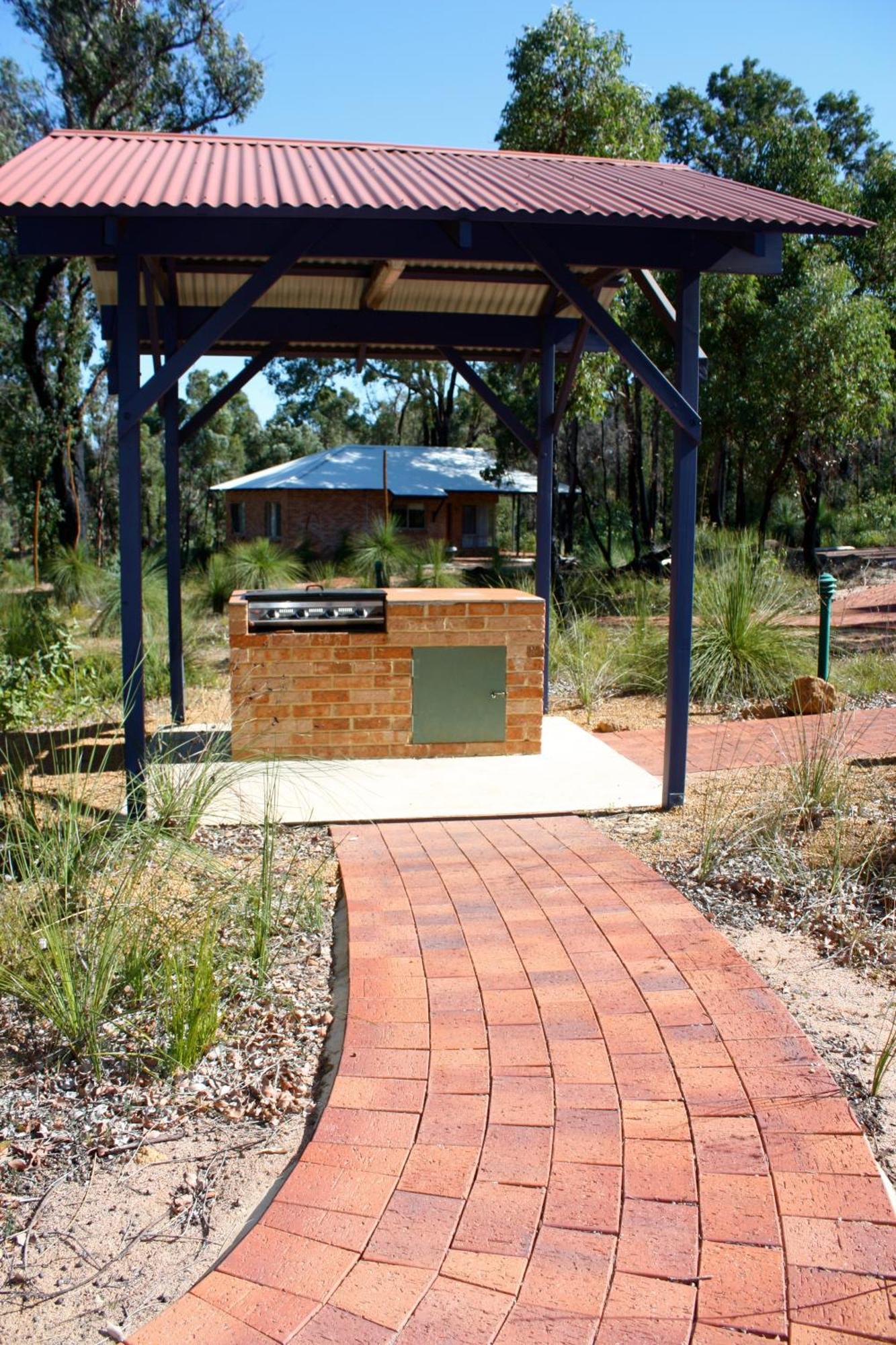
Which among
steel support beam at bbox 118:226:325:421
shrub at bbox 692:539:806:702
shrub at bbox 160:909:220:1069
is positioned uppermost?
steel support beam at bbox 118:226:325:421

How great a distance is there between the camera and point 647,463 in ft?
142

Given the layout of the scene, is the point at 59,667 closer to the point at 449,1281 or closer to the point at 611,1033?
the point at 611,1033

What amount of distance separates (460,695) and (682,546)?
67.0 inches

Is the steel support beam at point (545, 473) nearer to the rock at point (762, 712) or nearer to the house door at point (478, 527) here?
the rock at point (762, 712)

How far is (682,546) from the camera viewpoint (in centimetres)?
621

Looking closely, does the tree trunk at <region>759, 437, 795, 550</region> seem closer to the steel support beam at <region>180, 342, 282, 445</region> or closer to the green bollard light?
the green bollard light

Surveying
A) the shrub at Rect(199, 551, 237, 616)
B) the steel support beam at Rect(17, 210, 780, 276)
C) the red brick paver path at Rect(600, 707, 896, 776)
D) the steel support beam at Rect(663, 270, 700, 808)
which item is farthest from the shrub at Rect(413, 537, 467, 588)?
the steel support beam at Rect(17, 210, 780, 276)

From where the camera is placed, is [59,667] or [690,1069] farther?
[59,667]

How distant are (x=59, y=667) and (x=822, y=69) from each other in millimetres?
30737

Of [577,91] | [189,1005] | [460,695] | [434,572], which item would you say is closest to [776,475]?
[434,572]

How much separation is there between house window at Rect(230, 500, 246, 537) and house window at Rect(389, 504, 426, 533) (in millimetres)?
4583

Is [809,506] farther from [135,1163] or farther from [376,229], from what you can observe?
[135,1163]

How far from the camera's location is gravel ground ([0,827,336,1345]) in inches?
95.6

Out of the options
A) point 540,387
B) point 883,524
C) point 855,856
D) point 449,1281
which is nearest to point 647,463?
point 883,524
